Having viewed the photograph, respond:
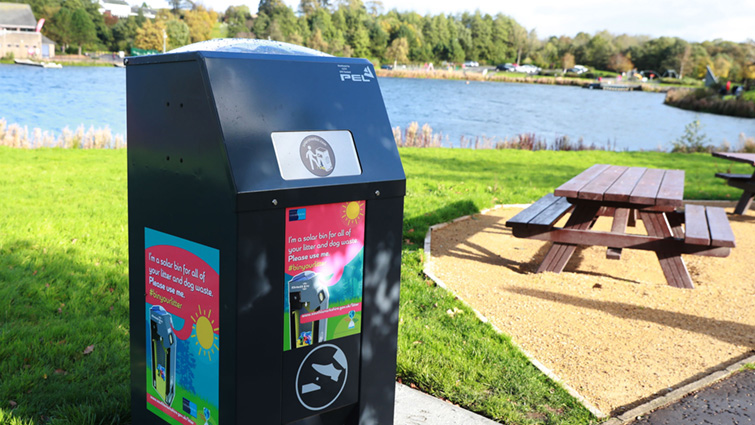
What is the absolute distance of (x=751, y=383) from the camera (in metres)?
3.90

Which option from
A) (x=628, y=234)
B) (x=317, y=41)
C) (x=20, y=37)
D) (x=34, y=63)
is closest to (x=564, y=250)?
(x=628, y=234)

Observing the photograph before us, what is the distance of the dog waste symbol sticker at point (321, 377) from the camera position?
2.48 meters

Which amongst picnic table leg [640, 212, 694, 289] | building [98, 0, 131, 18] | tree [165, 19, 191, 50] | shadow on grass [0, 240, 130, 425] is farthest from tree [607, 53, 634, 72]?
building [98, 0, 131, 18]

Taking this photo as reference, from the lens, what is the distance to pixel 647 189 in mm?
5965

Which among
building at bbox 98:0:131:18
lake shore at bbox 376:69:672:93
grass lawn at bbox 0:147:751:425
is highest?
building at bbox 98:0:131:18

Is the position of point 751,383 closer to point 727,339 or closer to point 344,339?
point 727,339

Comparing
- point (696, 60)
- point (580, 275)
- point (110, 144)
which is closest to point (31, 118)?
point (110, 144)

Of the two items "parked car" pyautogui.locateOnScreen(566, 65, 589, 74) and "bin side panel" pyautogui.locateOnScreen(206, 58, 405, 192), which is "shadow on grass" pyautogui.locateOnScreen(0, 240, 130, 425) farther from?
"parked car" pyautogui.locateOnScreen(566, 65, 589, 74)

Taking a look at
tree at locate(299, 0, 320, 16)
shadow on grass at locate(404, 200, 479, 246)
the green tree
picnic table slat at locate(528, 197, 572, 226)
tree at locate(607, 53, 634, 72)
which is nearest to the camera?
picnic table slat at locate(528, 197, 572, 226)

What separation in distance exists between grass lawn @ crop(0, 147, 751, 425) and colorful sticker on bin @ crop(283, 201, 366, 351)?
129 centimetres

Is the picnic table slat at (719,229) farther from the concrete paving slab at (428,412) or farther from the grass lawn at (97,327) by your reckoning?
the concrete paving slab at (428,412)

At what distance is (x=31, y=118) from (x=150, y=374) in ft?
71.8

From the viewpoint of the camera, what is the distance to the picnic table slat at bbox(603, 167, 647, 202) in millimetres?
5586

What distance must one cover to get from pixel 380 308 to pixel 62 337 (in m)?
2.40
